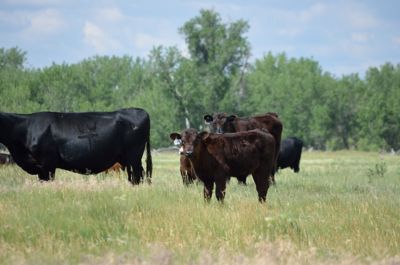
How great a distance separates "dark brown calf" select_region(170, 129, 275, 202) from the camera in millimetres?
12664

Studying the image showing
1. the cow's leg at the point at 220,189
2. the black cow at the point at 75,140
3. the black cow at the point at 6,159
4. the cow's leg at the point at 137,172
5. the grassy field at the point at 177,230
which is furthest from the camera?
the black cow at the point at 6,159

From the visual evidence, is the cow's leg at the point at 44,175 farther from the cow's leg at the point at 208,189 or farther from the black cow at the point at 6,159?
the black cow at the point at 6,159

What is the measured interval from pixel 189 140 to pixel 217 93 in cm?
6436

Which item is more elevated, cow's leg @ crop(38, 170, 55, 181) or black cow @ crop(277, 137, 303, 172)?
cow's leg @ crop(38, 170, 55, 181)

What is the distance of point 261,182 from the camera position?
1359cm

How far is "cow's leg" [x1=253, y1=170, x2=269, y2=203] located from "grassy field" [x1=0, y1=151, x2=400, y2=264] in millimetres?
1240

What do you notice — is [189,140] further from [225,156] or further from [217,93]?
[217,93]

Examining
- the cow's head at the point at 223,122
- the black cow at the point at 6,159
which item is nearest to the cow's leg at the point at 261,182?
the cow's head at the point at 223,122

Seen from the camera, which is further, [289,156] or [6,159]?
[289,156]

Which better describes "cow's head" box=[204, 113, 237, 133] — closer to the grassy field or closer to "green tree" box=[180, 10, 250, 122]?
the grassy field

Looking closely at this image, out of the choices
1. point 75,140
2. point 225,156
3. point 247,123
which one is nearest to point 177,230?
point 225,156

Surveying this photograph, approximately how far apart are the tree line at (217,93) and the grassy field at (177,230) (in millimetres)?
61614

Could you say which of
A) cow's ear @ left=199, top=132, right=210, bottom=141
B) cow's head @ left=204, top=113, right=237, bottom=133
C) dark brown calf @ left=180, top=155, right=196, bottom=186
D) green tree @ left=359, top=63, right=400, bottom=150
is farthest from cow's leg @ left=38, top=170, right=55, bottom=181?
green tree @ left=359, top=63, right=400, bottom=150

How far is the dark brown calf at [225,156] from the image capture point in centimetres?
1266
